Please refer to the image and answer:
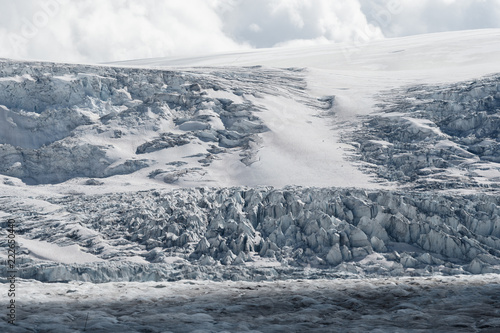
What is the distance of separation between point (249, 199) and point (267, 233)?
1.67m

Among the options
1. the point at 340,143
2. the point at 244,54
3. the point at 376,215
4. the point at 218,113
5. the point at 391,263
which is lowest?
the point at 391,263

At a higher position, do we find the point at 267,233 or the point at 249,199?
the point at 249,199

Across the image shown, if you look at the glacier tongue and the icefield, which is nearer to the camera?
the icefield

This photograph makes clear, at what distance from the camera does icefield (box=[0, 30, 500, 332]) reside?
7.46m

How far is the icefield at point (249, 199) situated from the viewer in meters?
7.46

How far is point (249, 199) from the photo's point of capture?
53.1 ft

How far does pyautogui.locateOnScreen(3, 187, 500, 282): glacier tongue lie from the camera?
510 inches

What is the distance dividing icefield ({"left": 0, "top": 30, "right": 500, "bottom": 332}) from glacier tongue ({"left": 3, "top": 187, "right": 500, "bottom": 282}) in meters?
0.05

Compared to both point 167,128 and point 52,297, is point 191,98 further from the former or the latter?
point 52,297

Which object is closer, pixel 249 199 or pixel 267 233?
pixel 267 233

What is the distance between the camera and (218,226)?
14703mm

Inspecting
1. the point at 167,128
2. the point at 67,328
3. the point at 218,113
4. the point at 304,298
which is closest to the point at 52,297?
the point at 67,328

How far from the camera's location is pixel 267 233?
584 inches

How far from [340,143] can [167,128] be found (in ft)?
23.6
